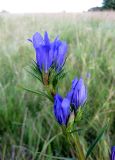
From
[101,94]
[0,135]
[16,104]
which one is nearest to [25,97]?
[16,104]

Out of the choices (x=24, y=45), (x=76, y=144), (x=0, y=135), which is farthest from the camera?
(x=24, y=45)

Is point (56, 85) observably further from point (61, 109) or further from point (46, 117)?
point (46, 117)

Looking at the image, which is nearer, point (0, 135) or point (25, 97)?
point (0, 135)

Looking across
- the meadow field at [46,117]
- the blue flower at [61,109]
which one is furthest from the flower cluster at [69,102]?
the meadow field at [46,117]

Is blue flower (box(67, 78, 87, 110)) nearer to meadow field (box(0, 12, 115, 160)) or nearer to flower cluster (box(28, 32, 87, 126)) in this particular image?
flower cluster (box(28, 32, 87, 126))

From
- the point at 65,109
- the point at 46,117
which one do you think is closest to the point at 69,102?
the point at 65,109

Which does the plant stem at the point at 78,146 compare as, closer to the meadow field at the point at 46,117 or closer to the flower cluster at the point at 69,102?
the flower cluster at the point at 69,102

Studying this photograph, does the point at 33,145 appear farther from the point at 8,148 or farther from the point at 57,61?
the point at 57,61
